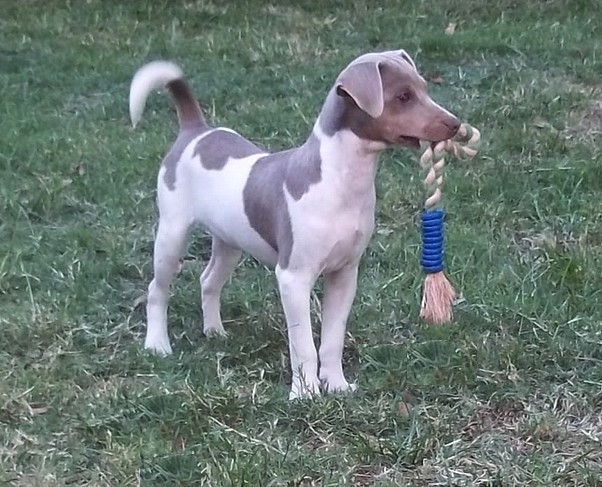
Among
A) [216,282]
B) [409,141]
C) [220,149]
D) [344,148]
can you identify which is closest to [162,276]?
[216,282]

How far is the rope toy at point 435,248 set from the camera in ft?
13.7

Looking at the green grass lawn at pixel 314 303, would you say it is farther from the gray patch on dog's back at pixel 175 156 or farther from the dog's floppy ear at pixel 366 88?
the dog's floppy ear at pixel 366 88

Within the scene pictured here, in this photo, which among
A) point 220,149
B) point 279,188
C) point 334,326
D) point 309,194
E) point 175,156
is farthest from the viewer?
point 175,156

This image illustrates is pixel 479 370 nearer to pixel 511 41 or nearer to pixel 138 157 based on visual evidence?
pixel 138 157

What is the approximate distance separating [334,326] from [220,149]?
79 centimetres

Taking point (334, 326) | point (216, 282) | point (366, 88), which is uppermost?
point (366, 88)

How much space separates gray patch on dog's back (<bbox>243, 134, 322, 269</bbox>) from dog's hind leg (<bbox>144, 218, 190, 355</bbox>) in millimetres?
438

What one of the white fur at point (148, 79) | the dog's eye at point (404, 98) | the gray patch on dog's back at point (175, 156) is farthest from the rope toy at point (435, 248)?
the white fur at point (148, 79)

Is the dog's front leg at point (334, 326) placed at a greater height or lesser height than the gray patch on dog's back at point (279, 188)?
lesser

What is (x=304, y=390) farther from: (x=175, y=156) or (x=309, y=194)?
(x=175, y=156)

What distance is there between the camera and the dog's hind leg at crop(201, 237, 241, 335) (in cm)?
461

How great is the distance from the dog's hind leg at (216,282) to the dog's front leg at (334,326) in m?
0.62

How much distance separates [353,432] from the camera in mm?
3746

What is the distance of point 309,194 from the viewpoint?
380 centimetres
